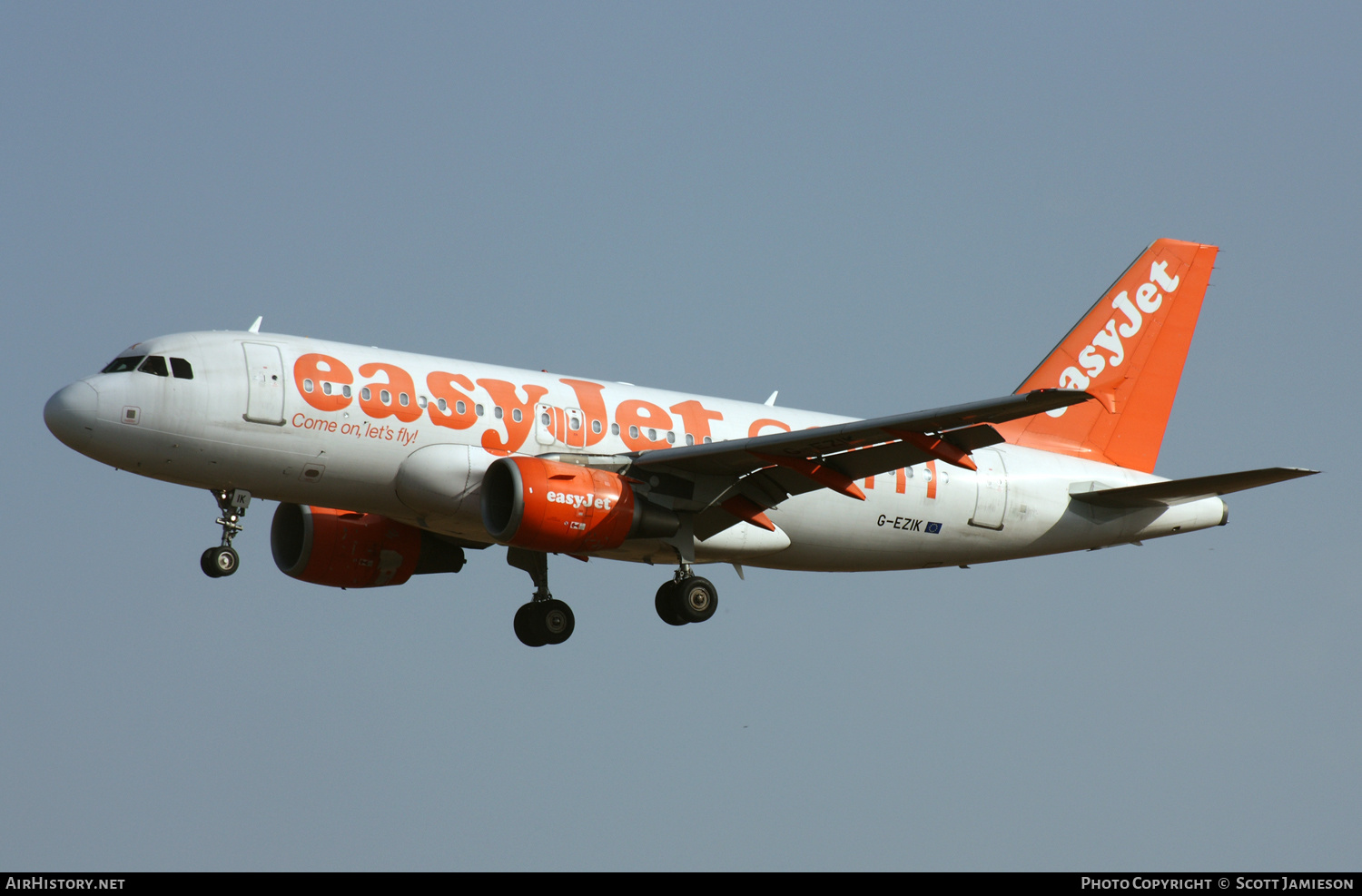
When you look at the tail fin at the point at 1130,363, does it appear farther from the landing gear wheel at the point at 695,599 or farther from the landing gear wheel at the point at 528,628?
the landing gear wheel at the point at 528,628

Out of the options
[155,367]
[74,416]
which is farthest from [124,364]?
[74,416]

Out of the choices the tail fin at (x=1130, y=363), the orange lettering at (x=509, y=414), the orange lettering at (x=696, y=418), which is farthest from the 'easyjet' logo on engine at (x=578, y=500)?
the tail fin at (x=1130, y=363)

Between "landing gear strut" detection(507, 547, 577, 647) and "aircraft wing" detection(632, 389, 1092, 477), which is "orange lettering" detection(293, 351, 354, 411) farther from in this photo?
"landing gear strut" detection(507, 547, 577, 647)

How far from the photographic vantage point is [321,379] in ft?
88.3

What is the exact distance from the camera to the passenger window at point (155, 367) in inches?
1044

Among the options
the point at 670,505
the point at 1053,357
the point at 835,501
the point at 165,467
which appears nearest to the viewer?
the point at 165,467

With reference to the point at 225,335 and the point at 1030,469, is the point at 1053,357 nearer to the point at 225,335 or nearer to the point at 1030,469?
the point at 1030,469

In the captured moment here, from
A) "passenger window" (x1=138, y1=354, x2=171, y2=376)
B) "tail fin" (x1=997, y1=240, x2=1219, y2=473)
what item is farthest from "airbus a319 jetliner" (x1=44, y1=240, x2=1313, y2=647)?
"tail fin" (x1=997, y1=240, x2=1219, y2=473)

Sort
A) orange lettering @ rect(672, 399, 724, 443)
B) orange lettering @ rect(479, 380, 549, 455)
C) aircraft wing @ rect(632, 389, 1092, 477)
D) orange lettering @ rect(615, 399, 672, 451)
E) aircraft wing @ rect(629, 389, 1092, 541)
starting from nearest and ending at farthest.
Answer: aircraft wing @ rect(632, 389, 1092, 477), aircraft wing @ rect(629, 389, 1092, 541), orange lettering @ rect(479, 380, 549, 455), orange lettering @ rect(615, 399, 672, 451), orange lettering @ rect(672, 399, 724, 443)

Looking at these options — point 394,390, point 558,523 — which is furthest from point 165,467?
point 558,523

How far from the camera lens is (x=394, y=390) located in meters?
27.2

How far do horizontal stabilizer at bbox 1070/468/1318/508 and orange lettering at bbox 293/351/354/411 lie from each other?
1550 cm

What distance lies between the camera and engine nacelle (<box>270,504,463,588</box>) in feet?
104

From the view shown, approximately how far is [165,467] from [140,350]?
87.1 inches
